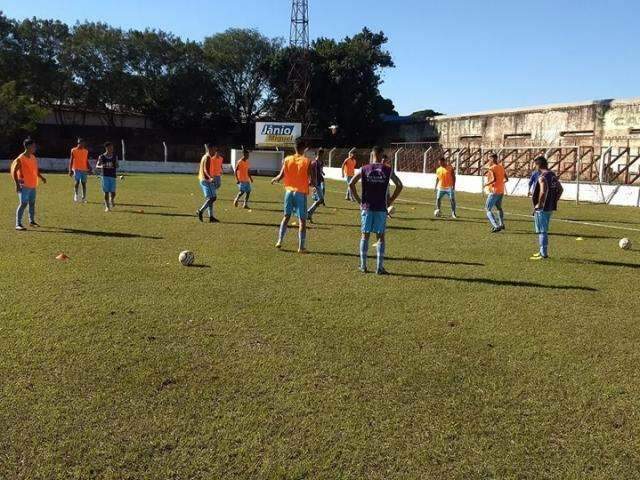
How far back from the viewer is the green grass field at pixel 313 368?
3.47 metres

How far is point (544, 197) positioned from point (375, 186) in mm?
3494

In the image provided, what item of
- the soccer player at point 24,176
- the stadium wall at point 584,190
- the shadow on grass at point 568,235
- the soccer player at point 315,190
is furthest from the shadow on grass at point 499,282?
the stadium wall at point 584,190

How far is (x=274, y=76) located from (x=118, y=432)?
56.2 meters

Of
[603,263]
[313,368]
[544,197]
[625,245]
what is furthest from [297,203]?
[625,245]

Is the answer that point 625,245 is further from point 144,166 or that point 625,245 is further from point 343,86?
point 343,86

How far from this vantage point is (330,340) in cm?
547

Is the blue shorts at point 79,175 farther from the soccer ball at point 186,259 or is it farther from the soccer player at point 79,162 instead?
the soccer ball at point 186,259

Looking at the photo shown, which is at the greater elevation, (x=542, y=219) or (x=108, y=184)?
(x=108, y=184)

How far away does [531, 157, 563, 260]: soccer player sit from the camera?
32.5ft

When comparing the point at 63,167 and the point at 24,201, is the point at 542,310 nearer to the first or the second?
the point at 24,201

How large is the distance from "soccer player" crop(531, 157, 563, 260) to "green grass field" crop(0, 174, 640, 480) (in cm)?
72

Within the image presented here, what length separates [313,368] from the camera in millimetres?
4793

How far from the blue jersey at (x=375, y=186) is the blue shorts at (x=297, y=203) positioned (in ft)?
6.67

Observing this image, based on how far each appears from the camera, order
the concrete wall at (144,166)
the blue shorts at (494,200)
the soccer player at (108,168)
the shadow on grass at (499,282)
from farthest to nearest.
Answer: the concrete wall at (144,166) → the soccer player at (108,168) → the blue shorts at (494,200) → the shadow on grass at (499,282)
